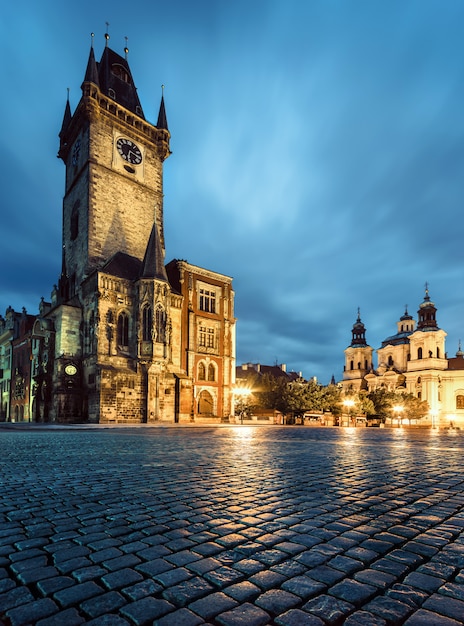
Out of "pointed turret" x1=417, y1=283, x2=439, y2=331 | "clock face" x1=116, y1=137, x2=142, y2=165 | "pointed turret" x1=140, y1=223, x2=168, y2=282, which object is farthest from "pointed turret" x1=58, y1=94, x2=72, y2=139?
"pointed turret" x1=417, y1=283, x2=439, y2=331

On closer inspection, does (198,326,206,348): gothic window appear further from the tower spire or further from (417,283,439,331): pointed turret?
(417,283,439,331): pointed turret

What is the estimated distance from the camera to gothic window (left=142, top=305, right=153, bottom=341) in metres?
29.7

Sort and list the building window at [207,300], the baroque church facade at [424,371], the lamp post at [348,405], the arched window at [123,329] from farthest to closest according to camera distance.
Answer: the baroque church facade at [424,371] → the lamp post at [348,405] → the building window at [207,300] → the arched window at [123,329]

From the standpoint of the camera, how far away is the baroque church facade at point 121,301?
28734mm

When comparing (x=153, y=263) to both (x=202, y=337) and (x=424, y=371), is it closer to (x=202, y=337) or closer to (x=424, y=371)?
(x=202, y=337)

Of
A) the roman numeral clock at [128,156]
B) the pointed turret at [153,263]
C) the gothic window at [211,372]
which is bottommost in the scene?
the gothic window at [211,372]

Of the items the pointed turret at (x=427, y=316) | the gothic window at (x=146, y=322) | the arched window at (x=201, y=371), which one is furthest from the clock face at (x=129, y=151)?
the pointed turret at (x=427, y=316)

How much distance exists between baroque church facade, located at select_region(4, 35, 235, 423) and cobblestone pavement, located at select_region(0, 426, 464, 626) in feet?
79.3

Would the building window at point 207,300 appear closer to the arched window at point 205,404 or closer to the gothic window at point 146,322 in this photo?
the gothic window at point 146,322

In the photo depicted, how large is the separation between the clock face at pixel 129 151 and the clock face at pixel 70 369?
66.1ft

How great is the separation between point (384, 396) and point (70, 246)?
4286cm

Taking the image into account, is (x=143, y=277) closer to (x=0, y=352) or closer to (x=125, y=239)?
(x=125, y=239)

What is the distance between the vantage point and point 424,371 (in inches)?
2901

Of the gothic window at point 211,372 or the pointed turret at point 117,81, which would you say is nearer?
the gothic window at point 211,372
